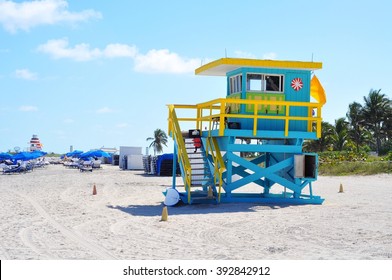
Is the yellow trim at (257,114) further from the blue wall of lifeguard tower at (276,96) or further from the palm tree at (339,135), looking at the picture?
the palm tree at (339,135)

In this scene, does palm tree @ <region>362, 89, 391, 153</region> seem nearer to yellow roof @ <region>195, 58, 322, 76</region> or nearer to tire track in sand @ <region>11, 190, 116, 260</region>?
yellow roof @ <region>195, 58, 322, 76</region>

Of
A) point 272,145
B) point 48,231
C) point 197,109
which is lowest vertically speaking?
point 48,231

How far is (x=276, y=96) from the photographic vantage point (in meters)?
19.7

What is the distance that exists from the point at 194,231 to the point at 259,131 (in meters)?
6.53

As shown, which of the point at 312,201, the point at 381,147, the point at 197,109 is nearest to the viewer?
the point at 312,201

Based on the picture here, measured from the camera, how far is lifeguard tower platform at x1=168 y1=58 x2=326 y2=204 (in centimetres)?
1884

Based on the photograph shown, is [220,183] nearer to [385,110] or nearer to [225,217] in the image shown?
[225,217]

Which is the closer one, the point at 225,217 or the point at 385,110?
the point at 225,217

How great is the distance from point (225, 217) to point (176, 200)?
11.1 ft

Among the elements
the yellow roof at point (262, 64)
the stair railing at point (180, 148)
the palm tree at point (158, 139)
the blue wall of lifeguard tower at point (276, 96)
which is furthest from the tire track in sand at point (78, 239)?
A: the palm tree at point (158, 139)

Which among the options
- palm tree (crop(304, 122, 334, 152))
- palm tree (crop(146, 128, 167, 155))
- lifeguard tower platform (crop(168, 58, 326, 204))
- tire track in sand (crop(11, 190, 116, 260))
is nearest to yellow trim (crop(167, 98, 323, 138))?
lifeguard tower platform (crop(168, 58, 326, 204))
